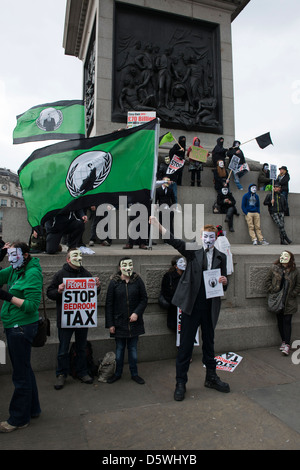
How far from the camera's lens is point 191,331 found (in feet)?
16.5

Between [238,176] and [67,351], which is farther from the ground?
[238,176]

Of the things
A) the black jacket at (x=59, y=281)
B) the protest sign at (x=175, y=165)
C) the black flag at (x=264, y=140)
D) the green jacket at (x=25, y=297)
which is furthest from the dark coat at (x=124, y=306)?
the black flag at (x=264, y=140)

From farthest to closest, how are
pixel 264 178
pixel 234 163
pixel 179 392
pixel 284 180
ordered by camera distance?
pixel 264 178 < pixel 284 180 < pixel 234 163 < pixel 179 392

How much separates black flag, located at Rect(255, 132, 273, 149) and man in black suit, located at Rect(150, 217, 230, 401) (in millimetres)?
8754

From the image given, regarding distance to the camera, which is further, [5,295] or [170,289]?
[170,289]

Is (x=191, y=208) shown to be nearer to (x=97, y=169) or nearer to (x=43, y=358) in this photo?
(x=97, y=169)

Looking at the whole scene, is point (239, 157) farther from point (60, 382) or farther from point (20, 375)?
point (20, 375)

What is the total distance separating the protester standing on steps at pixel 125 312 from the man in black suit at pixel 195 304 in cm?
80

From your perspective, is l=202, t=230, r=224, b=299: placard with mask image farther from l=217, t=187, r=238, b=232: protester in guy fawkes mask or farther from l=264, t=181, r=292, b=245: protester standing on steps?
l=264, t=181, r=292, b=245: protester standing on steps

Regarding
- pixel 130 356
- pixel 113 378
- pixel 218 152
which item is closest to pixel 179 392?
pixel 130 356

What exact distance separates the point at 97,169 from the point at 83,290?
2.28 metres

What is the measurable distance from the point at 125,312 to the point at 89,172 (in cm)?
257

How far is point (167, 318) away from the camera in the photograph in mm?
6582

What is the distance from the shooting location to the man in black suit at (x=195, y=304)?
495 centimetres
